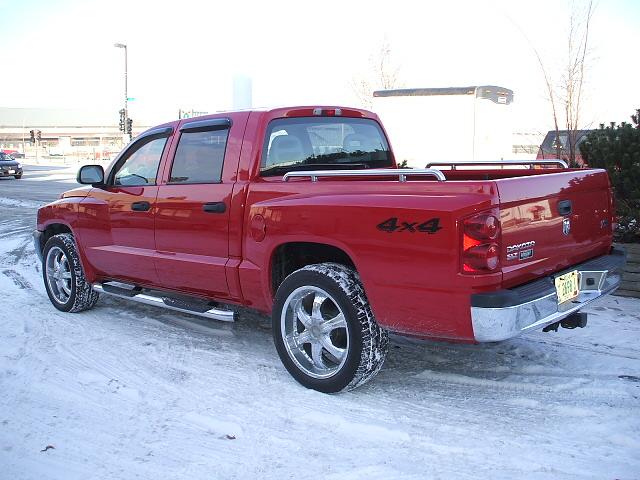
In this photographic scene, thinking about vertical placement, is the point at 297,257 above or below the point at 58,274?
above

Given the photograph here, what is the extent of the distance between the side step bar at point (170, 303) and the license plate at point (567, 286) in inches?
83.6

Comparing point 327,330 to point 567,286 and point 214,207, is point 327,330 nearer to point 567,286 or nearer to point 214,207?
point 214,207

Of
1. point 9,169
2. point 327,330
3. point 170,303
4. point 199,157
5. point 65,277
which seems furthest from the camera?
point 9,169

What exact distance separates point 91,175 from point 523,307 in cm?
372

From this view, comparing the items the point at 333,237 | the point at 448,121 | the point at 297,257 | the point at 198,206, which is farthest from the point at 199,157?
the point at 448,121

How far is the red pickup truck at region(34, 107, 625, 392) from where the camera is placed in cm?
311

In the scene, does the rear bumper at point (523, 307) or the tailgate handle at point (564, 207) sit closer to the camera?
the rear bumper at point (523, 307)

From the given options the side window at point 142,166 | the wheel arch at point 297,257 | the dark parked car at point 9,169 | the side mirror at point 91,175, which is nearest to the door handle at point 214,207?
the wheel arch at point 297,257

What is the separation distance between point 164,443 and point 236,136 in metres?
2.12

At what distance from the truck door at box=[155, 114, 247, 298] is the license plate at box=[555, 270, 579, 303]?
212 cm

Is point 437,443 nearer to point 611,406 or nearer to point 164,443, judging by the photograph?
point 611,406

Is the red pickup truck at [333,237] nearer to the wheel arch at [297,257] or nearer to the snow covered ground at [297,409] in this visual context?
the wheel arch at [297,257]

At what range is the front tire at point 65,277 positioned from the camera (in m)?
5.62

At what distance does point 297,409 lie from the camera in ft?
11.7
